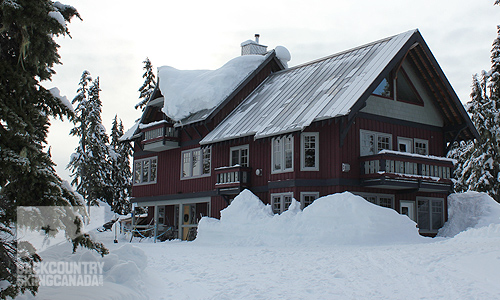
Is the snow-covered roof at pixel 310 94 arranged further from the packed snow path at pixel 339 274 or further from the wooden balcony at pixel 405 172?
the packed snow path at pixel 339 274

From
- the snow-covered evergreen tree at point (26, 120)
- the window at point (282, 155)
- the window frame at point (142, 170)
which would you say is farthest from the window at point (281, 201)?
the snow-covered evergreen tree at point (26, 120)

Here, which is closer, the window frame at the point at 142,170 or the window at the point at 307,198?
the window at the point at 307,198

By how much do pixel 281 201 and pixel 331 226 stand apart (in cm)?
487

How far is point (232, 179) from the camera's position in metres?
26.6

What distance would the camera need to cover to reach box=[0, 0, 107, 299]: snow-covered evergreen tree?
25.7 feet

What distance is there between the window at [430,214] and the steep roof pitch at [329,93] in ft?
14.1

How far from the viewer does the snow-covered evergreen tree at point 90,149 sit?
46250 millimetres

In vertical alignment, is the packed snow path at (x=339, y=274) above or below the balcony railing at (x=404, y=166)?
below

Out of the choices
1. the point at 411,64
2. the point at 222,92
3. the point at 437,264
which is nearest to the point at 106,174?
the point at 222,92

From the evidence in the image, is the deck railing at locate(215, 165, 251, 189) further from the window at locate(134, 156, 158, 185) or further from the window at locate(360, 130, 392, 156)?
the window at locate(134, 156, 158, 185)

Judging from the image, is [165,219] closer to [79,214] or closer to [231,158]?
[231,158]

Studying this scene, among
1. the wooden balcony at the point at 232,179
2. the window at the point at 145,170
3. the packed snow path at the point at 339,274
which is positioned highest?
the window at the point at 145,170

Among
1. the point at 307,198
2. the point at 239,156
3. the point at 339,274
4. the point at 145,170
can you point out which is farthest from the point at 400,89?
the point at 145,170

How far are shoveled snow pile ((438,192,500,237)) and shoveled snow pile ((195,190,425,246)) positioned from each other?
6252mm
